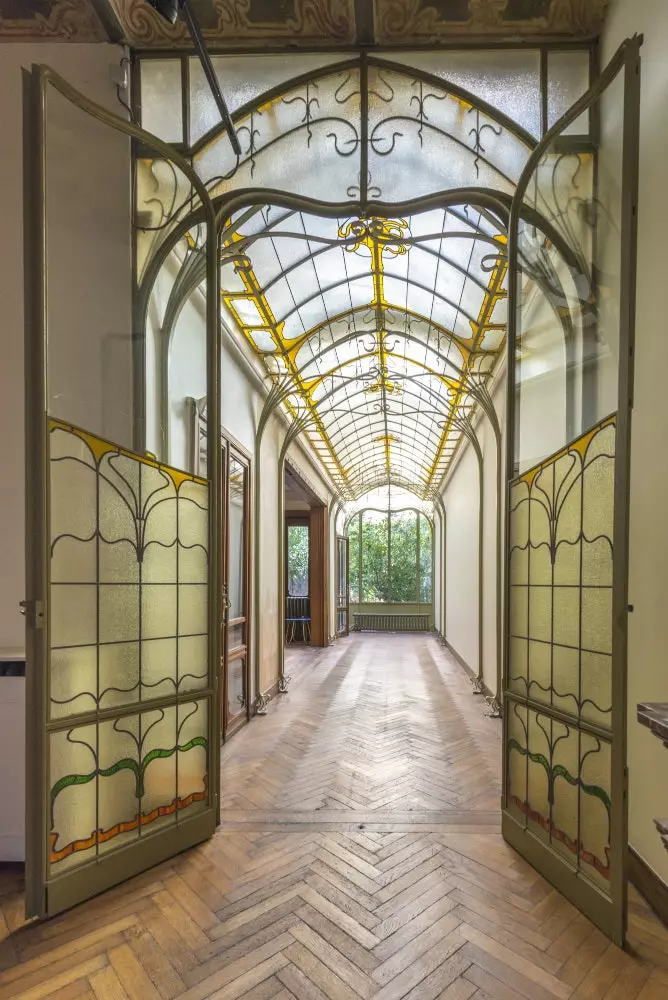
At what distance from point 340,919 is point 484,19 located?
442 centimetres

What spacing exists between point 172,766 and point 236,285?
3.47 meters

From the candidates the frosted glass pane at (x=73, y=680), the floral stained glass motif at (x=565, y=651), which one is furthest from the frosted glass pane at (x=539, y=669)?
the frosted glass pane at (x=73, y=680)

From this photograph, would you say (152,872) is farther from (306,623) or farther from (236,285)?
(306,623)

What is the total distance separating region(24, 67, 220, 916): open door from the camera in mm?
2344

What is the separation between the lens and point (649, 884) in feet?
8.32

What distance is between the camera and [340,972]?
6.91ft

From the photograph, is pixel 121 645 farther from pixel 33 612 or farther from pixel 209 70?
pixel 209 70

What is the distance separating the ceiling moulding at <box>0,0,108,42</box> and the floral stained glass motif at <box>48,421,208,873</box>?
7.76 ft

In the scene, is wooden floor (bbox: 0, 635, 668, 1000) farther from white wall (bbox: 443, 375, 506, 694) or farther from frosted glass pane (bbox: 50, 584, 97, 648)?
white wall (bbox: 443, 375, 506, 694)

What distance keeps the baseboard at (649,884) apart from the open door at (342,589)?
478 inches

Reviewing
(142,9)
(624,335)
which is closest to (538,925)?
(624,335)

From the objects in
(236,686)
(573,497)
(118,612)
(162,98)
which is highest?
(162,98)

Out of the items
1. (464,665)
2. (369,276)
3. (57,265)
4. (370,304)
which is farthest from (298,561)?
(57,265)

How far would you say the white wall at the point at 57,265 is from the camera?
2.96 metres
